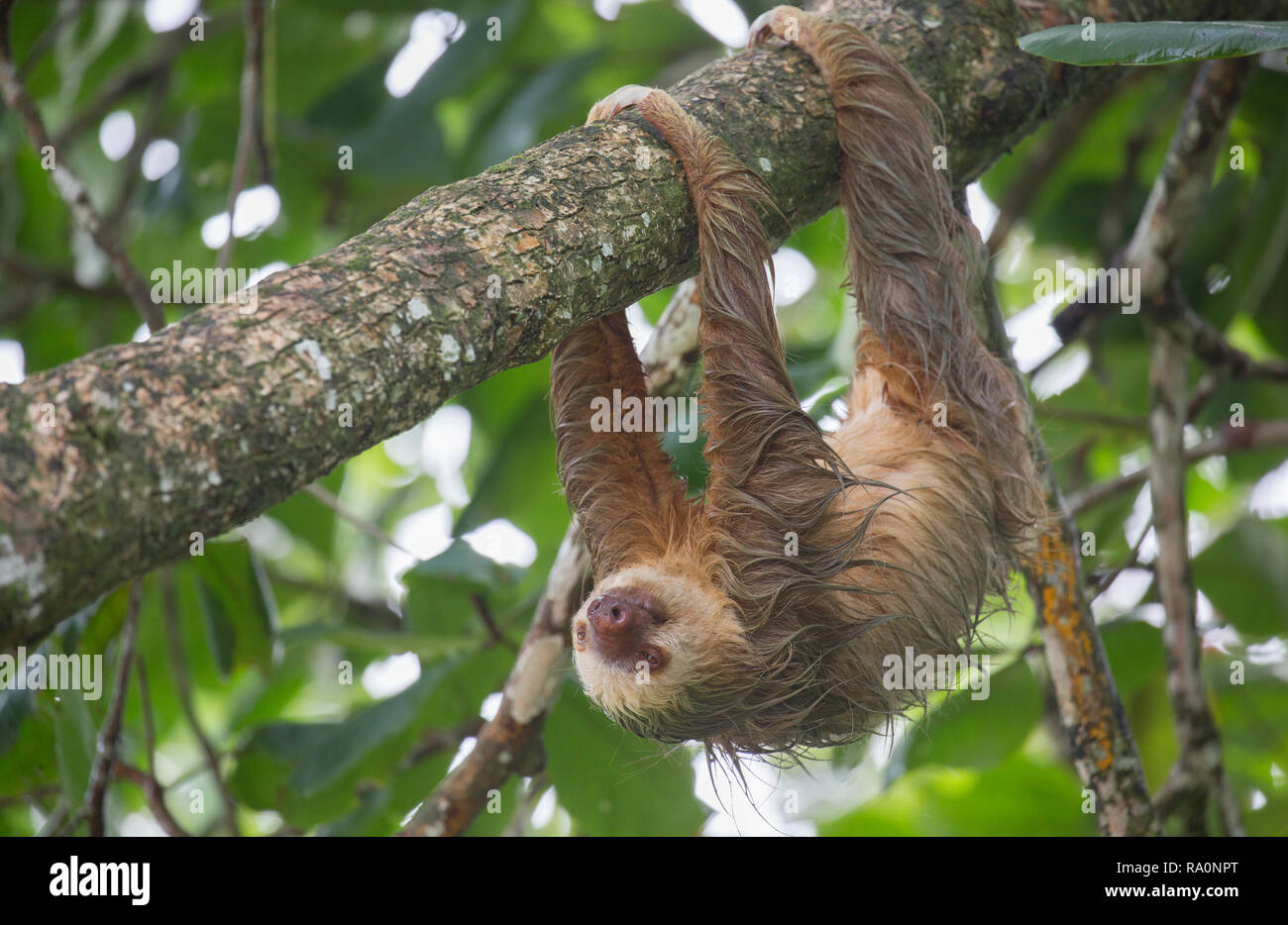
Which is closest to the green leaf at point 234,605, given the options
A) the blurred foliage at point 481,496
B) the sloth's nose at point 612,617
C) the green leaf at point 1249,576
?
the blurred foliage at point 481,496

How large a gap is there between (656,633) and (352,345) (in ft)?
6.08

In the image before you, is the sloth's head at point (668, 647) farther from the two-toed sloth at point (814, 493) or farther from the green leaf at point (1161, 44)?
the green leaf at point (1161, 44)

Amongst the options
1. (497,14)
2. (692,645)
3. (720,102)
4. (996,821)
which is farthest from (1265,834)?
(497,14)

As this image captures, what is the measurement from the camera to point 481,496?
18.0 ft

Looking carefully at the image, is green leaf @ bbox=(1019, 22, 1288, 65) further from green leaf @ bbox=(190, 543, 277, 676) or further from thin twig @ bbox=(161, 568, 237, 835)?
thin twig @ bbox=(161, 568, 237, 835)

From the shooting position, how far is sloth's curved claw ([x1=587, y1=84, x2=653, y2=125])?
329 centimetres

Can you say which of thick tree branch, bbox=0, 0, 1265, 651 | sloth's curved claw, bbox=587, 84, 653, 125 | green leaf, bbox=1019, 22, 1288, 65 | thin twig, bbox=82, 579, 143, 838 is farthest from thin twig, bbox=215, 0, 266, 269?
green leaf, bbox=1019, 22, 1288, 65

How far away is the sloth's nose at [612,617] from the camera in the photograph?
11.8 feet

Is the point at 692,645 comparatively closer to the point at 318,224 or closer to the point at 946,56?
the point at 946,56

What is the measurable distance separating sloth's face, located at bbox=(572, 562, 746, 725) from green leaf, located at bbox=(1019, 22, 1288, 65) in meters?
1.96

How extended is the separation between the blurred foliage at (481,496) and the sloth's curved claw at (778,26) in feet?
2.99

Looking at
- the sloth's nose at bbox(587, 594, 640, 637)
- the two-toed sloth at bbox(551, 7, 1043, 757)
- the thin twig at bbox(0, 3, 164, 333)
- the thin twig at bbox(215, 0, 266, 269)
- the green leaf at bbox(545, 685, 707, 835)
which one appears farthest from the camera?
the green leaf at bbox(545, 685, 707, 835)

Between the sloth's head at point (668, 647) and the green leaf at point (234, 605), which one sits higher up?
the green leaf at point (234, 605)

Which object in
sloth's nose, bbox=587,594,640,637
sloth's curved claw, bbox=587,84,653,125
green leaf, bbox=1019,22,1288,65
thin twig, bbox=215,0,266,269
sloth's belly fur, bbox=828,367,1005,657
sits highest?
thin twig, bbox=215,0,266,269
